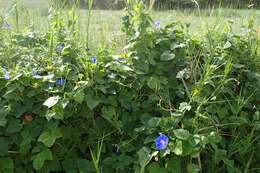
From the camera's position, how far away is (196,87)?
1759 millimetres

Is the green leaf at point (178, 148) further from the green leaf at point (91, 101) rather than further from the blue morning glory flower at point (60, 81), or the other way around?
the blue morning glory flower at point (60, 81)

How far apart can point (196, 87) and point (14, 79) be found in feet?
2.24

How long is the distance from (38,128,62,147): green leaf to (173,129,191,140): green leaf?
428 millimetres

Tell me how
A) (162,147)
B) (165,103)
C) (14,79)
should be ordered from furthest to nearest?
(165,103) → (14,79) → (162,147)

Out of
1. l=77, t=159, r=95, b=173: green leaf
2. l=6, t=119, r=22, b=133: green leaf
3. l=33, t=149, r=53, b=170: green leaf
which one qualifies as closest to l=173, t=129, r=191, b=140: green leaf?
l=77, t=159, r=95, b=173: green leaf

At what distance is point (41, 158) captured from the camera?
1685mm

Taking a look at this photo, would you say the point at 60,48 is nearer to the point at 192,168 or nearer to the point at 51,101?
the point at 51,101

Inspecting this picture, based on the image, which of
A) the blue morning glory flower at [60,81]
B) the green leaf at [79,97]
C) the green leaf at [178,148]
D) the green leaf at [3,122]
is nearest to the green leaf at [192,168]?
the green leaf at [178,148]

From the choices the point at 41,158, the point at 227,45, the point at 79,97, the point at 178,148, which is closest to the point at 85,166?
the point at 41,158

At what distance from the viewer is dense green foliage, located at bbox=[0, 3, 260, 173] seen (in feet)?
5.51

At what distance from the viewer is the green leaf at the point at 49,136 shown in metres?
1.66

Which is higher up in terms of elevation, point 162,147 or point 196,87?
point 196,87

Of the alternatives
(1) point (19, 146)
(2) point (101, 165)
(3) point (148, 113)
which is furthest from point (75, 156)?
(3) point (148, 113)

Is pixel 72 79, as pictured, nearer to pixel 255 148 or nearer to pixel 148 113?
pixel 148 113
